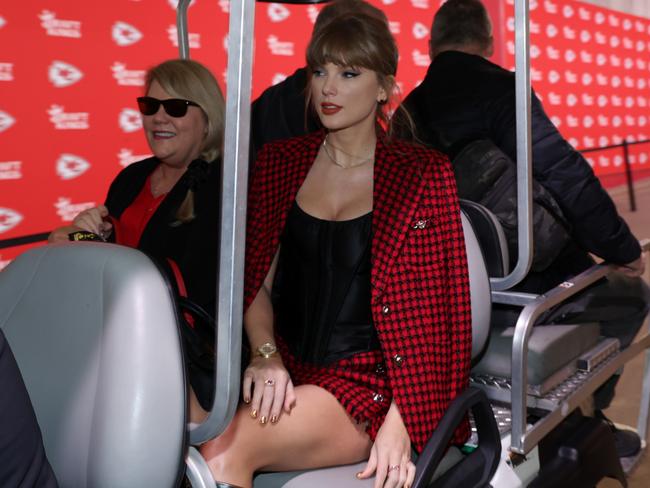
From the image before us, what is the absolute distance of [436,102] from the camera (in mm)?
2480

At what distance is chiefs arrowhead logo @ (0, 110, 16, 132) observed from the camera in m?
3.41

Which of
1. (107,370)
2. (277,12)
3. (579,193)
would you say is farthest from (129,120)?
(107,370)

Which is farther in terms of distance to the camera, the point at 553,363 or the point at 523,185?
the point at 553,363

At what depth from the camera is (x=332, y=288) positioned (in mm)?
1623

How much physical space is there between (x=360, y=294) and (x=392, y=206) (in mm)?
190

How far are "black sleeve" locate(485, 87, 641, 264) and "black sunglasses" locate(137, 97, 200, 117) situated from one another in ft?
3.13

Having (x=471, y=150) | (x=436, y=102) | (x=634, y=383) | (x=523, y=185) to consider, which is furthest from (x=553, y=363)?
(x=634, y=383)

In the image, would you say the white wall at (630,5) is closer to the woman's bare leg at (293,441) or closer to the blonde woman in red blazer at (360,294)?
the blonde woman in red blazer at (360,294)

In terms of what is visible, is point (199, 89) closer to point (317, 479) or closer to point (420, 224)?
point (420, 224)

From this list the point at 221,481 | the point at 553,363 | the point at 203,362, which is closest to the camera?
the point at 221,481

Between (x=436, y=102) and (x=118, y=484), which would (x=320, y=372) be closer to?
(x=118, y=484)

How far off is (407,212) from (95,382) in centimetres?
68

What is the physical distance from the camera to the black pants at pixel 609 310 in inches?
89.4

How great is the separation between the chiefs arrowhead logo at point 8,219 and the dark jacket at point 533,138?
188 cm
